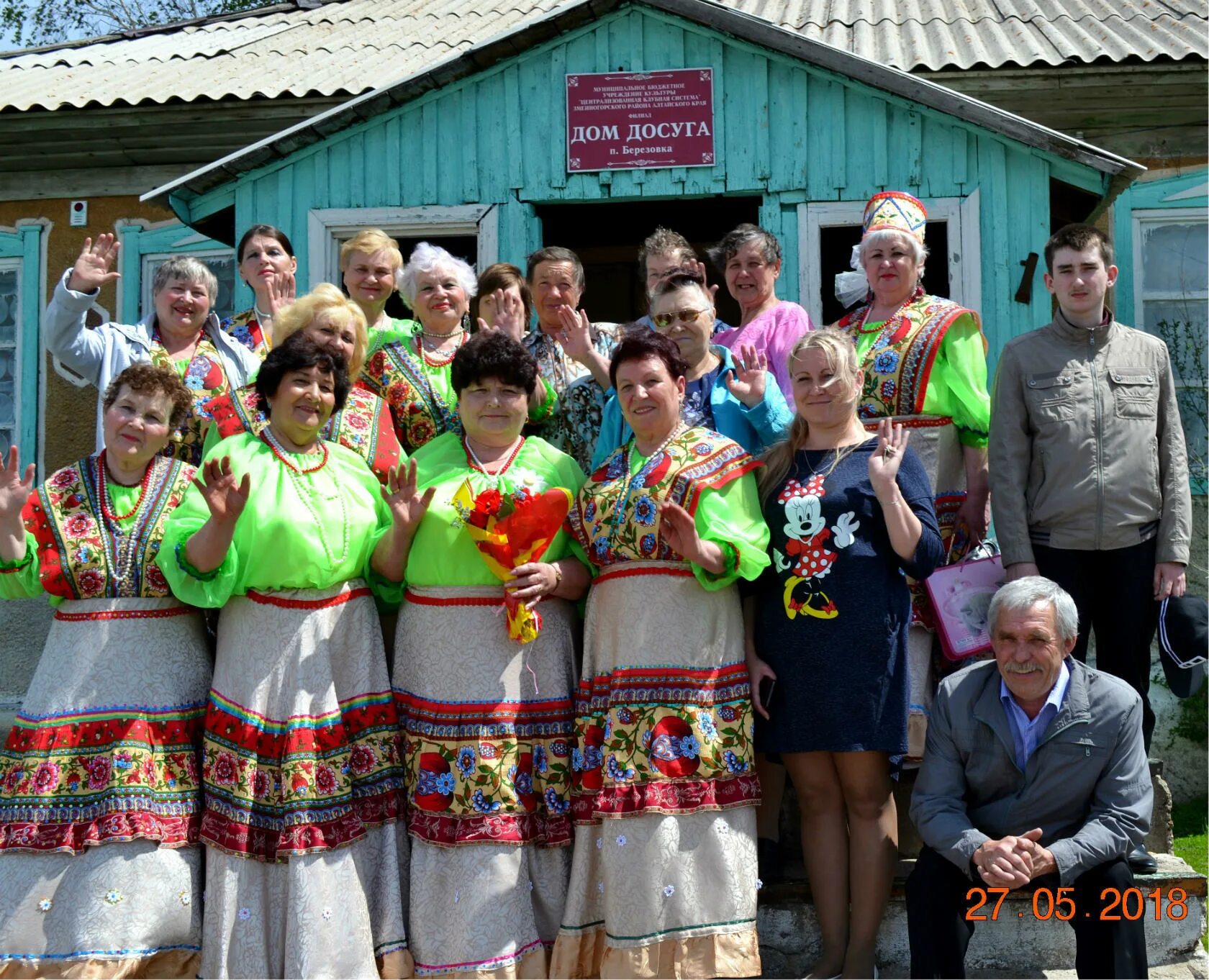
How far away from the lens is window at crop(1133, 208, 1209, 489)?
735cm

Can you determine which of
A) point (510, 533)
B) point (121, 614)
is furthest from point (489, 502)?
point (121, 614)

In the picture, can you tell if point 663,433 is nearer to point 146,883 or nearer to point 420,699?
point 420,699

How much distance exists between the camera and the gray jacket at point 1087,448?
4.13 metres

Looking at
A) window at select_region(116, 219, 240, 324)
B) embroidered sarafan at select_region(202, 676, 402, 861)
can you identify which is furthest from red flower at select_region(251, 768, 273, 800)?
window at select_region(116, 219, 240, 324)

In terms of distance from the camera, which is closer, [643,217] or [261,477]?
[261,477]

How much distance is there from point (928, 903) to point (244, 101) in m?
6.05

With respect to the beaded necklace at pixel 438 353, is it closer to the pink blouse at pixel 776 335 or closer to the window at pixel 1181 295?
the pink blouse at pixel 776 335

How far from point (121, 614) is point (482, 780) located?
1.19m

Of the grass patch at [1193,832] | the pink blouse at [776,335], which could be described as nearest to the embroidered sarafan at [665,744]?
the pink blouse at [776,335]

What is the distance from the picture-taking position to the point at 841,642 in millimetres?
3768

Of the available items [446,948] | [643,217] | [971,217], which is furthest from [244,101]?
[446,948]

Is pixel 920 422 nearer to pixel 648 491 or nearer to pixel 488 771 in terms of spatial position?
pixel 648 491

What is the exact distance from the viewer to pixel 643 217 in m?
8.52

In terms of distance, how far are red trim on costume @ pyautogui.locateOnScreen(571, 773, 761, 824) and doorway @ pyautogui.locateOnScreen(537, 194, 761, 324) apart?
349 centimetres
